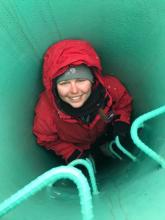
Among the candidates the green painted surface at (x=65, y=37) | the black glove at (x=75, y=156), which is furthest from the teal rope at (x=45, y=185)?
the black glove at (x=75, y=156)

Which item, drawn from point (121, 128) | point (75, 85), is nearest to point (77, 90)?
point (75, 85)

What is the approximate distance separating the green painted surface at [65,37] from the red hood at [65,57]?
46mm

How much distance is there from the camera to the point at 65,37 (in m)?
1.14

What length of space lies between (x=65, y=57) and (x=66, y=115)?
205 millimetres

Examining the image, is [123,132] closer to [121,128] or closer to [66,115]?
[121,128]

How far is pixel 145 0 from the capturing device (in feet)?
3.07

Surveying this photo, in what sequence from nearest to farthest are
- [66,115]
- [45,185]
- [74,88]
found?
1. [45,185]
2. [74,88]
3. [66,115]

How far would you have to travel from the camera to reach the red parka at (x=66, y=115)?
108 centimetres

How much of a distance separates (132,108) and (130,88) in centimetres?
9

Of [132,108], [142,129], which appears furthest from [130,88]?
[142,129]

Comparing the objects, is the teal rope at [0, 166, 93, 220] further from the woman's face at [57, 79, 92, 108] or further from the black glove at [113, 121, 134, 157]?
the black glove at [113, 121, 134, 157]

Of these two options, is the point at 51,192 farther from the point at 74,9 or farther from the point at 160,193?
the point at 74,9

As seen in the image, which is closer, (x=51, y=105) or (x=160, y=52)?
(x=160, y=52)

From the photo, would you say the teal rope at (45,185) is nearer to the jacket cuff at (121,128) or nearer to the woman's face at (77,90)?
the woman's face at (77,90)
